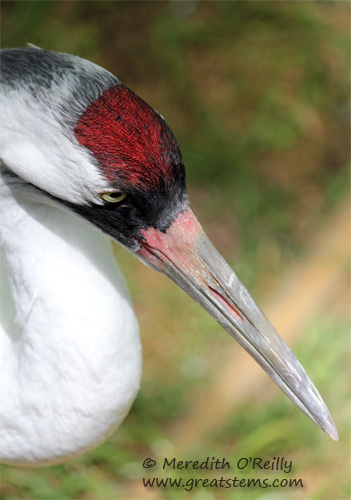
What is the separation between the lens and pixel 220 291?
171cm

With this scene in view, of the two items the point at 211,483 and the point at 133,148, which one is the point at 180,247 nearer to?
the point at 133,148

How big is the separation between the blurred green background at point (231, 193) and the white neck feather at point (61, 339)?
106 cm

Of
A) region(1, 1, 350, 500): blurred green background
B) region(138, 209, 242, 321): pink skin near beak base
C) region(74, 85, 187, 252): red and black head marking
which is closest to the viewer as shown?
region(74, 85, 187, 252): red and black head marking

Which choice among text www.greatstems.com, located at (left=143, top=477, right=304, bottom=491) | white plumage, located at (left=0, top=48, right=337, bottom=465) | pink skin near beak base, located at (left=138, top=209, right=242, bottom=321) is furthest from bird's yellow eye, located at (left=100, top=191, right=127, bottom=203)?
text www.greatstems.com, located at (left=143, top=477, right=304, bottom=491)

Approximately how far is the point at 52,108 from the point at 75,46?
106 inches

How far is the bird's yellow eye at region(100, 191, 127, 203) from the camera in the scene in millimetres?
1572

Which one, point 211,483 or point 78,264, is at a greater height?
point 78,264

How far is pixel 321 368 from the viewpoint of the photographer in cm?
311

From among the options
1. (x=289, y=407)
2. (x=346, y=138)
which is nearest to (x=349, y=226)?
(x=346, y=138)

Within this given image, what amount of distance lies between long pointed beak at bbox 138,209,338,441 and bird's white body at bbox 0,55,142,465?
17 centimetres

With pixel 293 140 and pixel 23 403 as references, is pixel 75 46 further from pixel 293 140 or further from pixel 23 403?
pixel 23 403

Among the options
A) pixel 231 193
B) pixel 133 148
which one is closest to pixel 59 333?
pixel 133 148

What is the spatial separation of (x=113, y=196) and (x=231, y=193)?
221 centimetres

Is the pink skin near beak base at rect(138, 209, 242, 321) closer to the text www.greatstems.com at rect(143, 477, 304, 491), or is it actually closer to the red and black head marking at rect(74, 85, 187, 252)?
the red and black head marking at rect(74, 85, 187, 252)
